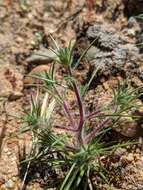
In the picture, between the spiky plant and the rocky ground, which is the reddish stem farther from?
the spiky plant

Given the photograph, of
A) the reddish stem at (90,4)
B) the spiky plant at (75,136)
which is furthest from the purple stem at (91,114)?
the reddish stem at (90,4)

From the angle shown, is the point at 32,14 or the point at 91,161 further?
the point at 32,14

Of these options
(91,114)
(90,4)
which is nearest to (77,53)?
(90,4)

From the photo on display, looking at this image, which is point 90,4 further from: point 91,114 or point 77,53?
point 91,114

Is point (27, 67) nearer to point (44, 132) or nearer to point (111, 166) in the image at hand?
point (44, 132)

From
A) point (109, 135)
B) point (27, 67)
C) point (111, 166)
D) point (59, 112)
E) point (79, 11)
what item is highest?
point (79, 11)

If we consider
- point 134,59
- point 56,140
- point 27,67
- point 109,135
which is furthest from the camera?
point 27,67

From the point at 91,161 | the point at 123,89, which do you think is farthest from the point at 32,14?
the point at 91,161
